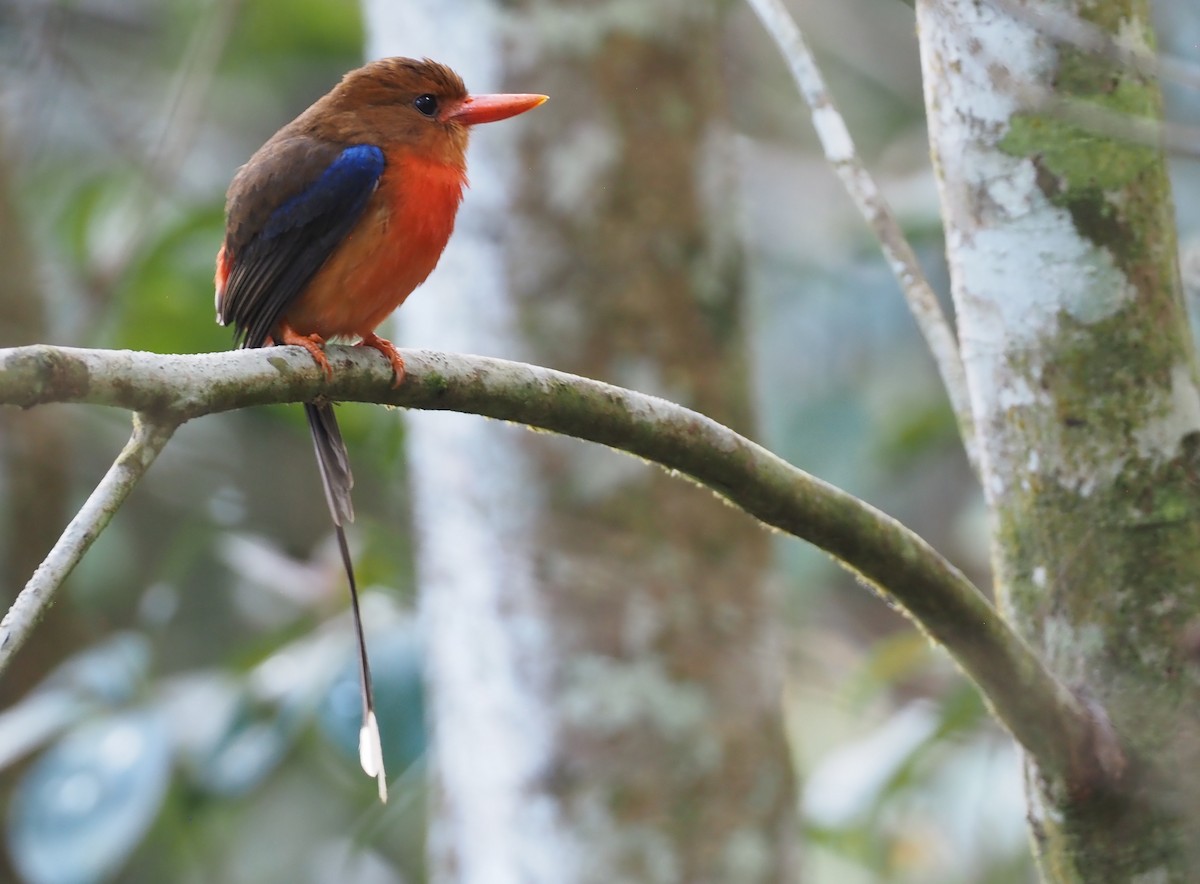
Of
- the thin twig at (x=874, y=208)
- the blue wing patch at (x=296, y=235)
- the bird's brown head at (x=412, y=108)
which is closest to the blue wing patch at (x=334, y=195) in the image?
the blue wing patch at (x=296, y=235)

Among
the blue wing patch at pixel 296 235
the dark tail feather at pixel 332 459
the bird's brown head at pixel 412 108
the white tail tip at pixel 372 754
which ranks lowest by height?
the white tail tip at pixel 372 754

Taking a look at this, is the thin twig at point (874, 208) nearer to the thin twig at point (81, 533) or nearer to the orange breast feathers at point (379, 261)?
the orange breast feathers at point (379, 261)

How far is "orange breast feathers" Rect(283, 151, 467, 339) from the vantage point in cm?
237

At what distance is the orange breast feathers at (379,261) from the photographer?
237 cm

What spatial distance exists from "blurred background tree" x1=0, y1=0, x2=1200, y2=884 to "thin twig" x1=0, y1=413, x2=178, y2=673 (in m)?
1.93

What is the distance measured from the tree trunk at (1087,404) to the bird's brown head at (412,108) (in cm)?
97

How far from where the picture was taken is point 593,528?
3234 millimetres

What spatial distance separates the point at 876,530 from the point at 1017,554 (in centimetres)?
33

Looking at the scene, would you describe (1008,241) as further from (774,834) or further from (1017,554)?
(774,834)

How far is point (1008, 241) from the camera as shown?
6.01ft

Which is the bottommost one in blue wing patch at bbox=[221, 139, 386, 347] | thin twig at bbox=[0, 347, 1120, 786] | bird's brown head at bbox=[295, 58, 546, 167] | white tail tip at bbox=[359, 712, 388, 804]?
white tail tip at bbox=[359, 712, 388, 804]

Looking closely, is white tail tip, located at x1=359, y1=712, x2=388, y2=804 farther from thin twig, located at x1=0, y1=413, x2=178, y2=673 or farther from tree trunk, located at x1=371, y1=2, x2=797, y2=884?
tree trunk, located at x1=371, y1=2, x2=797, y2=884

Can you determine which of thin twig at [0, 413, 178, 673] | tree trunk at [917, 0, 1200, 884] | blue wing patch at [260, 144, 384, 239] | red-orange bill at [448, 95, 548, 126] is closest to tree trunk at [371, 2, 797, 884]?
red-orange bill at [448, 95, 548, 126]

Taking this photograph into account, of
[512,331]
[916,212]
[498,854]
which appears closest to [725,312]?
[512,331]
